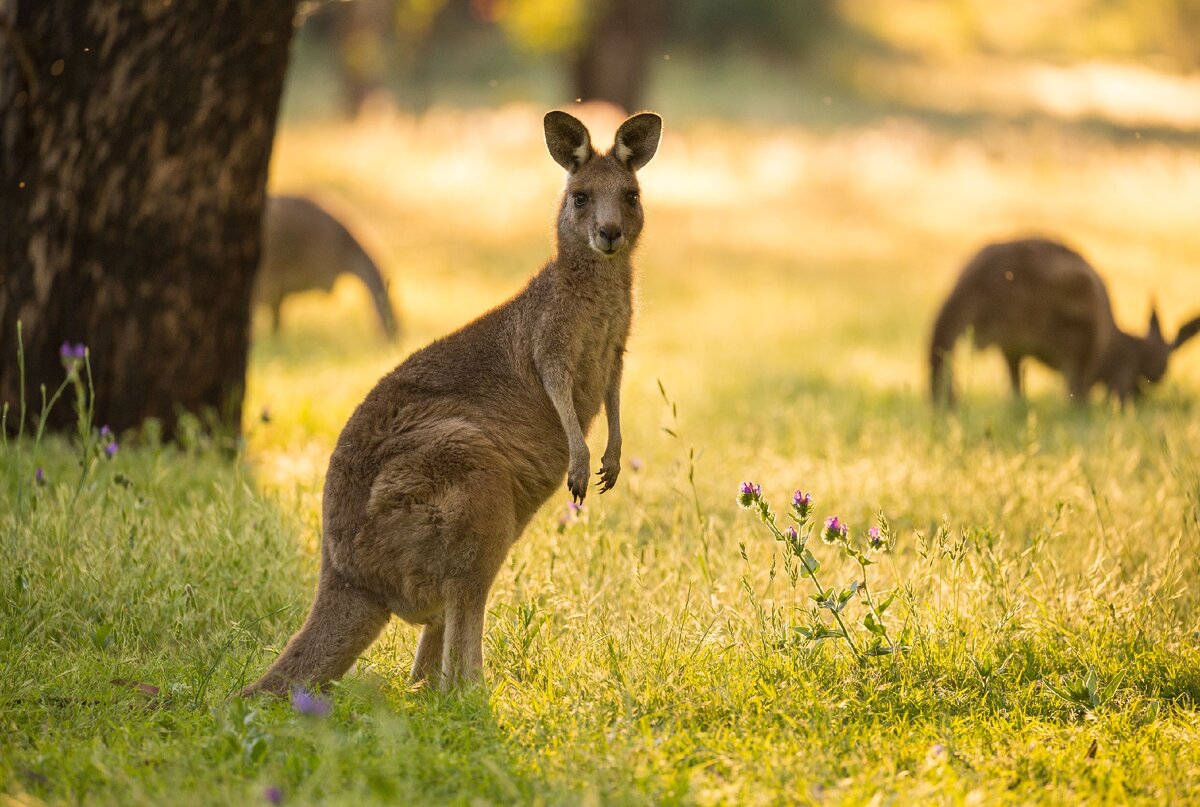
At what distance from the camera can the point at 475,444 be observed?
3.30 meters

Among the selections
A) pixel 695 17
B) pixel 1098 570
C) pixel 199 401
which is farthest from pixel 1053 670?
pixel 695 17

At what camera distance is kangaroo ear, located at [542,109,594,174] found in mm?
3746

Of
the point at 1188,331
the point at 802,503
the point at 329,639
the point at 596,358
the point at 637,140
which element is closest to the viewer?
the point at 329,639

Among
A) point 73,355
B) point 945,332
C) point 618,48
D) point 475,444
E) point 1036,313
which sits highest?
point 618,48

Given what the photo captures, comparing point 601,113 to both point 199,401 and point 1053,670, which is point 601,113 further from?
point 1053,670

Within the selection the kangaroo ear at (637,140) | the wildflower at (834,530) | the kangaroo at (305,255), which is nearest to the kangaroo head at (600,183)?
the kangaroo ear at (637,140)

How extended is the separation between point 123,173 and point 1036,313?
15.1 ft

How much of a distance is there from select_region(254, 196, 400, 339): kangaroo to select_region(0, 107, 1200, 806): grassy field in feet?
2.99

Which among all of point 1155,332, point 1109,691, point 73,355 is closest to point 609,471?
point 1109,691

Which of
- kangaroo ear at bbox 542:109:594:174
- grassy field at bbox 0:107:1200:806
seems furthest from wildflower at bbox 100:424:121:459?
kangaroo ear at bbox 542:109:594:174

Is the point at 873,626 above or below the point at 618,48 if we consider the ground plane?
below

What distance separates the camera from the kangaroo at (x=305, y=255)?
8453mm

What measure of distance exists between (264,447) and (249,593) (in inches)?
83.7

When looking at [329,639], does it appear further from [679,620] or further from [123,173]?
[123,173]
